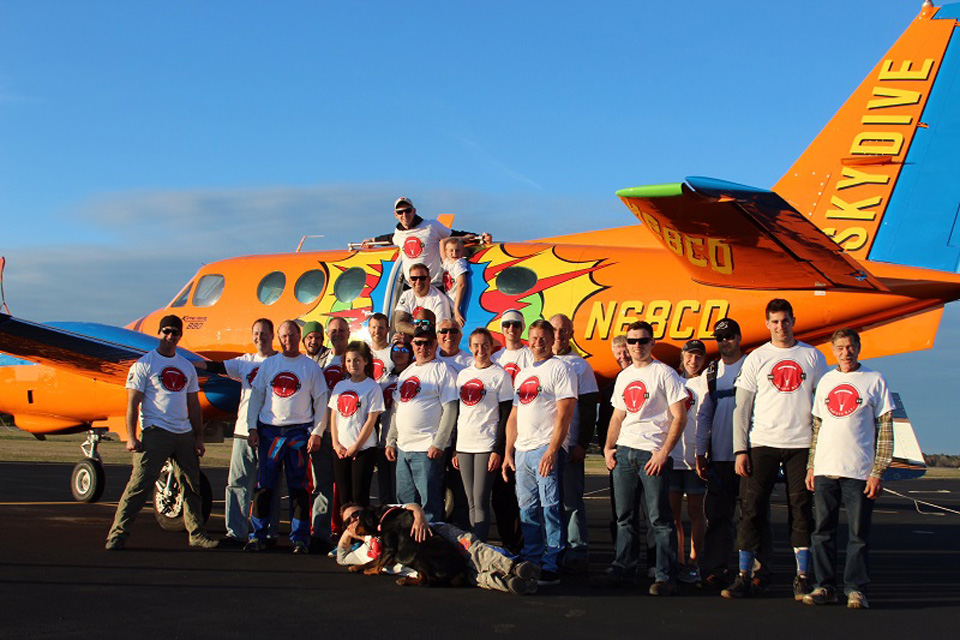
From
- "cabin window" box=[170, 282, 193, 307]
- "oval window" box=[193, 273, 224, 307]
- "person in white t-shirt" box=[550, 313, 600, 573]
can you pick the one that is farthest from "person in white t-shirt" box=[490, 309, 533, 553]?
"cabin window" box=[170, 282, 193, 307]

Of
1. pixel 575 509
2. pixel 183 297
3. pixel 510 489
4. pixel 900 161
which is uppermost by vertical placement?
pixel 900 161

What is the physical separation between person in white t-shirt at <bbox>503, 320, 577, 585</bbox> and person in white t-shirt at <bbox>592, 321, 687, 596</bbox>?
445mm

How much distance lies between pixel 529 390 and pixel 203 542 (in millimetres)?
3952

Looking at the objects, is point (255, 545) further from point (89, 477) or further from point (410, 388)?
point (89, 477)

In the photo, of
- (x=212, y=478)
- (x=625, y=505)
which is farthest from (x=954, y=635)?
(x=212, y=478)

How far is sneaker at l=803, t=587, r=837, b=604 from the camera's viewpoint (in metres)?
7.43

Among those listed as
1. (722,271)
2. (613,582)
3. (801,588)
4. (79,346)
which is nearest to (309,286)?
(79,346)

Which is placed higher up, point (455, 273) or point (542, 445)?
point (455, 273)

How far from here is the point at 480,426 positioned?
8633 mm

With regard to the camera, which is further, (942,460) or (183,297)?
(942,460)

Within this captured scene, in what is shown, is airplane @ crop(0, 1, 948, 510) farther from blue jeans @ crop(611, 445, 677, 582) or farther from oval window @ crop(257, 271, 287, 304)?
blue jeans @ crop(611, 445, 677, 582)

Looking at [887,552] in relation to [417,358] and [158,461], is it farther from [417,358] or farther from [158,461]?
[158,461]

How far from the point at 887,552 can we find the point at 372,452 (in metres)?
6.45

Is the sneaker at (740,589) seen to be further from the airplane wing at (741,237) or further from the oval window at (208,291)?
the oval window at (208,291)
